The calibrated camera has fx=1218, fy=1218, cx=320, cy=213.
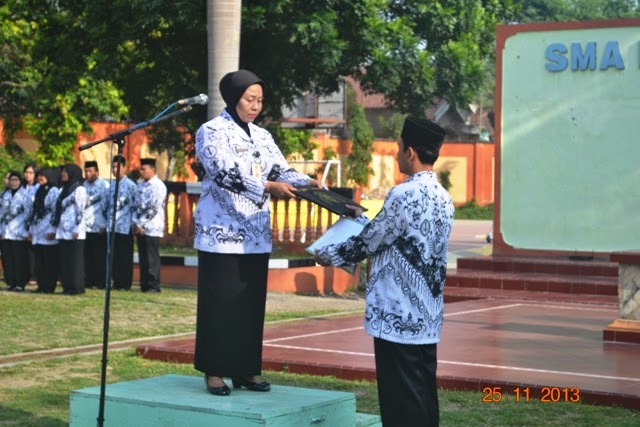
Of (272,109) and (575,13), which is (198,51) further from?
(575,13)

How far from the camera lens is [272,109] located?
19703 mm

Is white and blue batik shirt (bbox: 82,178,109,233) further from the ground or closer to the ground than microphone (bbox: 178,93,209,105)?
closer to the ground

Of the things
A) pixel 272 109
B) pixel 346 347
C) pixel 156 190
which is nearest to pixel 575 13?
pixel 272 109

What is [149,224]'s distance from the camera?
1628 centimetres

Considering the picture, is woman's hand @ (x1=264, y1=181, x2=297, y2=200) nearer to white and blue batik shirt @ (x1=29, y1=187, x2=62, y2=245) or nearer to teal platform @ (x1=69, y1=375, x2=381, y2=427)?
teal platform @ (x1=69, y1=375, x2=381, y2=427)

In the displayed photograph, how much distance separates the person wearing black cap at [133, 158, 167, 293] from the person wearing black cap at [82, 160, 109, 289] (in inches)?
22.7

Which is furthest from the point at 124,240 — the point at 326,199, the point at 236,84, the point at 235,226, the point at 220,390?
the point at 326,199

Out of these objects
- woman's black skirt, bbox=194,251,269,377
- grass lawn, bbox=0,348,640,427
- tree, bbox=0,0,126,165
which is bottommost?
grass lawn, bbox=0,348,640,427

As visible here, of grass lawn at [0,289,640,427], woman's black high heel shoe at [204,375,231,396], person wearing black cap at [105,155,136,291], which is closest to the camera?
woman's black high heel shoe at [204,375,231,396]

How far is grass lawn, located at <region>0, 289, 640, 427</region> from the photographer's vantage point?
7.86m

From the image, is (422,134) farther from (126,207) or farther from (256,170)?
(126,207)

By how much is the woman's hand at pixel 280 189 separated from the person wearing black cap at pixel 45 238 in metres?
10.4

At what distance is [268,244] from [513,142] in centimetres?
1141

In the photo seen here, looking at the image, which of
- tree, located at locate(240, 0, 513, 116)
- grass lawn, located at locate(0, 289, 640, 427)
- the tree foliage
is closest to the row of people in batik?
grass lawn, located at locate(0, 289, 640, 427)
